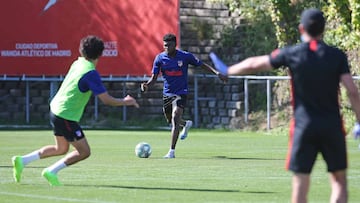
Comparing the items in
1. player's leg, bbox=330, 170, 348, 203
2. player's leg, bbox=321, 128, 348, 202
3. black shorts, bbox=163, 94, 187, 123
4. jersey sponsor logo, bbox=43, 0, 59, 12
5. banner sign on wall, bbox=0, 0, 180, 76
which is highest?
jersey sponsor logo, bbox=43, 0, 59, 12

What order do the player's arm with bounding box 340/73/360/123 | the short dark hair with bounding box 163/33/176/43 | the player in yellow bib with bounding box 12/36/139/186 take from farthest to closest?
the short dark hair with bounding box 163/33/176/43, the player in yellow bib with bounding box 12/36/139/186, the player's arm with bounding box 340/73/360/123

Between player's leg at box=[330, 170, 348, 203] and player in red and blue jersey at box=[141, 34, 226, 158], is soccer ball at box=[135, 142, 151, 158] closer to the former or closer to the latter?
player in red and blue jersey at box=[141, 34, 226, 158]

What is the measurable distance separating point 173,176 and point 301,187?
6.31 metres

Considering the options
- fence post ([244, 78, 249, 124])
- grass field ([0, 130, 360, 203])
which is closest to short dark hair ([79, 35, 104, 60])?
grass field ([0, 130, 360, 203])

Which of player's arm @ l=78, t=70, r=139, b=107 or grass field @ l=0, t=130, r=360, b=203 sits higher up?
player's arm @ l=78, t=70, r=139, b=107

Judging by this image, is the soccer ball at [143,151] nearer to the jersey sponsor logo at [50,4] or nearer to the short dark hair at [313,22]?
the short dark hair at [313,22]

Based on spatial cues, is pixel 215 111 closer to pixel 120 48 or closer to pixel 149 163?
pixel 120 48

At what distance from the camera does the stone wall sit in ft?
105

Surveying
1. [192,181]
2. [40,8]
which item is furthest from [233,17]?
[192,181]

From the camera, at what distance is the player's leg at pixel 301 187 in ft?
29.9

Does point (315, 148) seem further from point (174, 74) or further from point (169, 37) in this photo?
point (174, 74)

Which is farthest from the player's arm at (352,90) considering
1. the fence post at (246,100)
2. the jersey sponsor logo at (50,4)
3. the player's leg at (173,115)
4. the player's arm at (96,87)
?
the jersey sponsor logo at (50,4)

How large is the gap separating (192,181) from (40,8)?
61.7 ft

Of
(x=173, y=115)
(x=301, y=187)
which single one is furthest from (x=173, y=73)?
(x=301, y=187)
